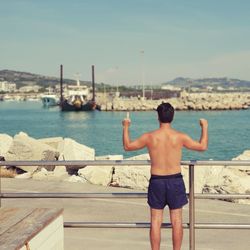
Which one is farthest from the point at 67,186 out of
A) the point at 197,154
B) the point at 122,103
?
the point at 122,103

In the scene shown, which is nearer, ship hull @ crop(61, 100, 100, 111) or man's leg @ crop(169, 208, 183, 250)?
man's leg @ crop(169, 208, 183, 250)

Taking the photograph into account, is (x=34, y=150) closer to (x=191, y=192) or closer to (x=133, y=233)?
(x=133, y=233)

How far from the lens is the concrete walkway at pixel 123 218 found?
6574 mm

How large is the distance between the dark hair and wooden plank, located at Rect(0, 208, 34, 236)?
1.38 m

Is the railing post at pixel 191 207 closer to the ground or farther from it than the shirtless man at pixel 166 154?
closer to the ground

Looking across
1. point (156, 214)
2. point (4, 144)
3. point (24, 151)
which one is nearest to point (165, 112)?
point (156, 214)

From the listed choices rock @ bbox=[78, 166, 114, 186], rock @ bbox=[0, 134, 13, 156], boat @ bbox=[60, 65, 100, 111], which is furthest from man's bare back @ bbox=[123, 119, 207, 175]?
boat @ bbox=[60, 65, 100, 111]

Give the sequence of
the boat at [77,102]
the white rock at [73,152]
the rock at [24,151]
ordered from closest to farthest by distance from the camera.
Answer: the rock at [24,151], the white rock at [73,152], the boat at [77,102]

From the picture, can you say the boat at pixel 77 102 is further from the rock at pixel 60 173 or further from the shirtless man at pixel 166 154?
the shirtless man at pixel 166 154

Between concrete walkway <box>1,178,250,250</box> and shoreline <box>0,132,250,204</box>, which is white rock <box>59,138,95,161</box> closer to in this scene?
shoreline <box>0,132,250,204</box>

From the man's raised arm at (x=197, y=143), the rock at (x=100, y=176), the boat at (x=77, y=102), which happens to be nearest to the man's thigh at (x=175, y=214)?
the man's raised arm at (x=197, y=143)

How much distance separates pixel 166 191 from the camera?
4965 mm

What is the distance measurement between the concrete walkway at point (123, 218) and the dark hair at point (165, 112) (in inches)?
77.6

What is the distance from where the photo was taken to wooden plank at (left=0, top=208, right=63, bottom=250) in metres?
4.11
